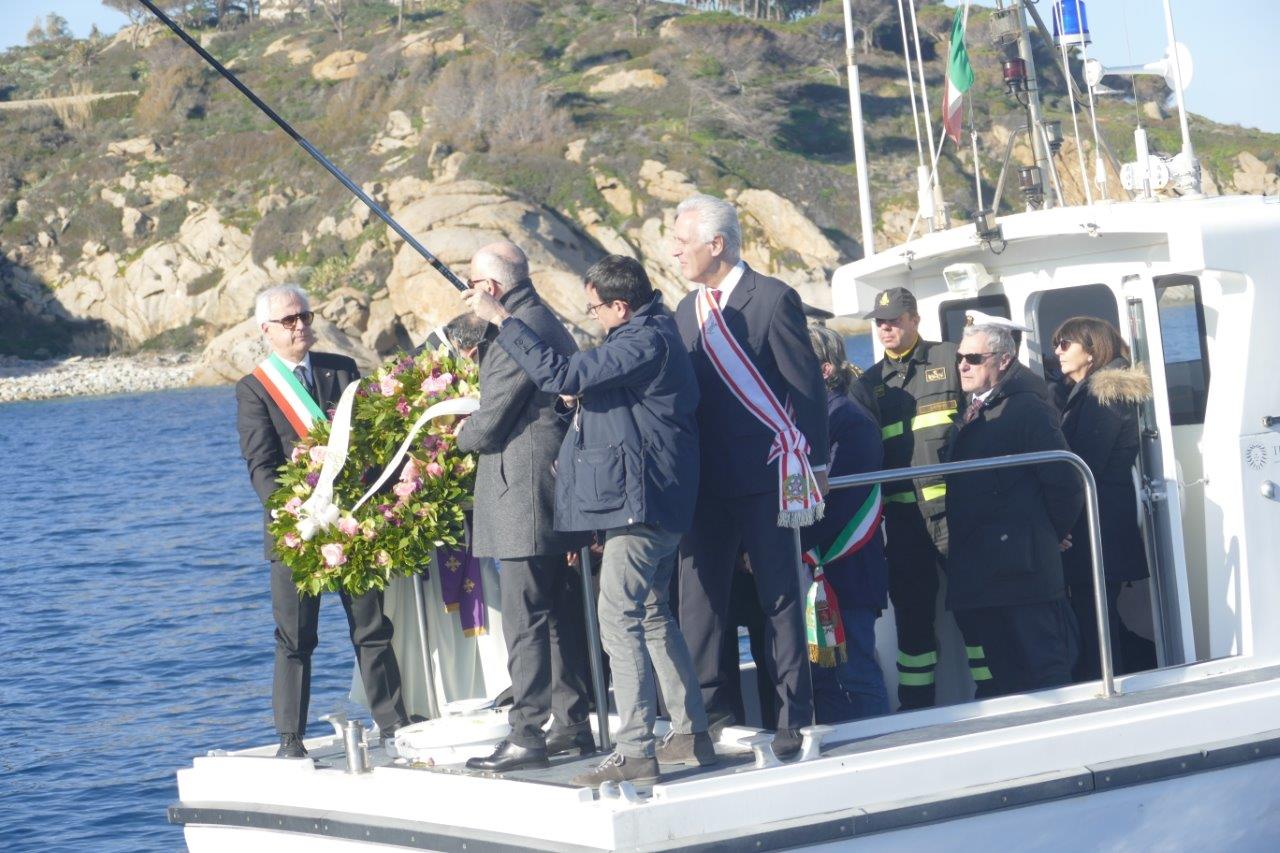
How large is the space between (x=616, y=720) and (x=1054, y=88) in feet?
123

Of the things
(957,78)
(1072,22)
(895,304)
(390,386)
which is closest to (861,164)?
(957,78)

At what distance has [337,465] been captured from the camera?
17.1 feet

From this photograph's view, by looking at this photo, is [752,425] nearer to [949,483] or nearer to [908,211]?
[949,483]

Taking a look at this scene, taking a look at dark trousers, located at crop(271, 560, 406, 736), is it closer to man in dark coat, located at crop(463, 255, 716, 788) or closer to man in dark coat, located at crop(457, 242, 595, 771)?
man in dark coat, located at crop(457, 242, 595, 771)

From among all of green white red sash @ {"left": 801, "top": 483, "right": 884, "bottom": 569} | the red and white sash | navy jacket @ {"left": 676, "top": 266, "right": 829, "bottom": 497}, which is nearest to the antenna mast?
green white red sash @ {"left": 801, "top": 483, "right": 884, "bottom": 569}

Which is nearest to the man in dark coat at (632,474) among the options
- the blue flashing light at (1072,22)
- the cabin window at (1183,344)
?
the cabin window at (1183,344)

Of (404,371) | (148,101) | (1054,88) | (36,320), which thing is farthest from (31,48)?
(404,371)

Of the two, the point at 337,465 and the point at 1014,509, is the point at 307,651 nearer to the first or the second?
the point at 337,465

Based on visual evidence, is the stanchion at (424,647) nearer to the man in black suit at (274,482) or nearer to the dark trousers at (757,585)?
the man in black suit at (274,482)

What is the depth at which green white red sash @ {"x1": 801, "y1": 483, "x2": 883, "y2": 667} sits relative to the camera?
17.3 ft

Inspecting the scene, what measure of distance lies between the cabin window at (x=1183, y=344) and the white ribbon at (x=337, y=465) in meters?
2.70

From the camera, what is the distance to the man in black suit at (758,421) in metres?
4.72

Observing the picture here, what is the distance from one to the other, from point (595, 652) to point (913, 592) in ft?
4.93

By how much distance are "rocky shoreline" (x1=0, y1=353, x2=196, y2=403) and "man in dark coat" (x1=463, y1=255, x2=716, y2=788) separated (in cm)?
5216
